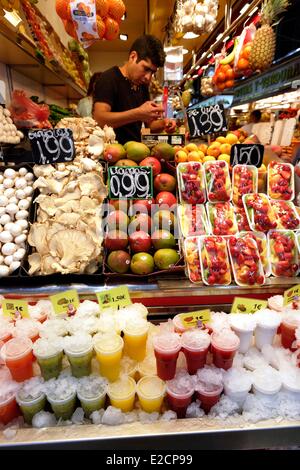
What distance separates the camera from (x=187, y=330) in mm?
1227

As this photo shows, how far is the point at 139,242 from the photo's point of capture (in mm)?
1626

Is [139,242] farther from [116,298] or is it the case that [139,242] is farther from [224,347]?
[224,347]

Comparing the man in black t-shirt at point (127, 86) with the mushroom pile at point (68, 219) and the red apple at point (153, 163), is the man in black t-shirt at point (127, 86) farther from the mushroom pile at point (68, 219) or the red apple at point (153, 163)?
the mushroom pile at point (68, 219)

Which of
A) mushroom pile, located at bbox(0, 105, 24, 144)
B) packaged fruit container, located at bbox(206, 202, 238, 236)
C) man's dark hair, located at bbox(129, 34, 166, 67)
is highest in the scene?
man's dark hair, located at bbox(129, 34, 166, 67)

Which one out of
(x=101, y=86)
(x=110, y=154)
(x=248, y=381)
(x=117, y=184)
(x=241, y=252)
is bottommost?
(x=248, y=381)

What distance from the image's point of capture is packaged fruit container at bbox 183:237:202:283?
157 cm

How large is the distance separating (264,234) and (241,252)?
227 millimetres

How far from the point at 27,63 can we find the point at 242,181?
118 inches

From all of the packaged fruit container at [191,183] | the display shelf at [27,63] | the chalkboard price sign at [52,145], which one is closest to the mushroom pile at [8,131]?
the display shelf at [27,63]

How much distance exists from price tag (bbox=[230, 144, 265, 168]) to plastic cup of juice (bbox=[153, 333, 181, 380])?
4.19 ft

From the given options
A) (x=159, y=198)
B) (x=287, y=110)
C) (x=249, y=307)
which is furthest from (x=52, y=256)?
(x=287, y=110)

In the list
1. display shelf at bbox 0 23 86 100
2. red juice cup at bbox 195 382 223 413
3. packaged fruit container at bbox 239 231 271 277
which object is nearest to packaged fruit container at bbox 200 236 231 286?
packaged fruit container at bbox 239 231 271 277

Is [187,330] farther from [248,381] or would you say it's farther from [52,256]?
[52,256]

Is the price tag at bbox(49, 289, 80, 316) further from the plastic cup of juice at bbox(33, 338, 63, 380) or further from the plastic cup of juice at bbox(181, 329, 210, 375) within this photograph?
the plastic cup of juice at bbox(181, 329, 210, 375)
